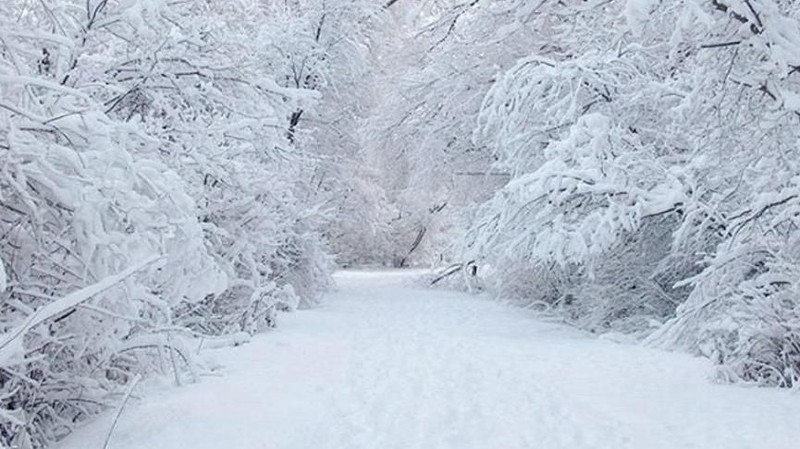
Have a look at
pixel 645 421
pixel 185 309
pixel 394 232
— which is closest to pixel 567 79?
pixel 185 309

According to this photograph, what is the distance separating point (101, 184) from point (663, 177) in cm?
761

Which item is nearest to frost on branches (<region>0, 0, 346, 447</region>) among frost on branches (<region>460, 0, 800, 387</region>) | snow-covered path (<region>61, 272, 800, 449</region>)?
snow-covered path (<region>61, 272, 800, 449</region>)

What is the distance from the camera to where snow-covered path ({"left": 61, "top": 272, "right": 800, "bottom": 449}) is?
5.18m

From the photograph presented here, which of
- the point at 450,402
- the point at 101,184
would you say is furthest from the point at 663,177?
the point at 101,184

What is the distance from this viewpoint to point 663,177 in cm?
1026

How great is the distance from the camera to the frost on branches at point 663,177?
17.4 ft

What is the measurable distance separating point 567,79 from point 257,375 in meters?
6.57

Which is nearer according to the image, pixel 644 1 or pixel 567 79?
pixel 644 1

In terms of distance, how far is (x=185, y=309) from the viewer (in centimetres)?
1009

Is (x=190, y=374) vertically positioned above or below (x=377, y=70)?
below

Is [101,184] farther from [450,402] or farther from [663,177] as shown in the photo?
[663,177]

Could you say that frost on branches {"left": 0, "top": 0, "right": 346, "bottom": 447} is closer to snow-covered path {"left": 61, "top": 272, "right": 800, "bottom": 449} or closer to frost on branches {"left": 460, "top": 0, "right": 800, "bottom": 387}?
snow-covered path {"left": 61, "top": 272, "right": 800, "bottom": 449}

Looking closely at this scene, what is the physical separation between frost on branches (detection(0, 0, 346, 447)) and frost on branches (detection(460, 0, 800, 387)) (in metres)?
2.57

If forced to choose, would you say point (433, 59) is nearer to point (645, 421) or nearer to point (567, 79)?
point (567, 79)
